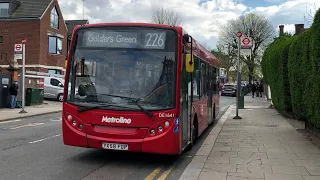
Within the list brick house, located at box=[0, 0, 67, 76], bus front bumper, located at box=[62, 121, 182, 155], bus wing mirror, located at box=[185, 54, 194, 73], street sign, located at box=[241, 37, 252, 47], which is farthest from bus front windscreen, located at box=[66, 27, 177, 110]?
brick house, located at box=[0, 0, 67, 76]

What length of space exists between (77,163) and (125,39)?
2.63 meters

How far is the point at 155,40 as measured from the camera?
302 inches

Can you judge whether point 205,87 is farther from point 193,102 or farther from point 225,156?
point 225,156

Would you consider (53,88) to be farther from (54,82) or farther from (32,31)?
(32,31)

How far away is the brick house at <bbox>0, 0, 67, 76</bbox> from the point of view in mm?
38594

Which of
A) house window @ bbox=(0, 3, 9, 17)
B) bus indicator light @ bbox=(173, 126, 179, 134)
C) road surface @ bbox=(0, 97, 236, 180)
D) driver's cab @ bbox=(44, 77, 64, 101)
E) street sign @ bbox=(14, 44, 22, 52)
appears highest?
house window @ bbox=(0, 3, 9, 17)

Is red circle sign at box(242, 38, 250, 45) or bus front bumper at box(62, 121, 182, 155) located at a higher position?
red circle sign at box(242, 38, 250, 45)

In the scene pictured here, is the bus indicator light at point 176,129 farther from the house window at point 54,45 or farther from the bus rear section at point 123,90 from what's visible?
the house window at point 54,45

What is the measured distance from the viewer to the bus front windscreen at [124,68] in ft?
24.6

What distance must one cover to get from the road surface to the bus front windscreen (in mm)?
1196

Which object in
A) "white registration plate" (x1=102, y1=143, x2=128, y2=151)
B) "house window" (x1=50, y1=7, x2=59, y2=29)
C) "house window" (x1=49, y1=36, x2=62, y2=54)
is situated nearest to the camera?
"white registration plate" (x1=102, y1=143, x2=128, y2=151)

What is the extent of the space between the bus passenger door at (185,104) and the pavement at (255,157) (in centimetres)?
53

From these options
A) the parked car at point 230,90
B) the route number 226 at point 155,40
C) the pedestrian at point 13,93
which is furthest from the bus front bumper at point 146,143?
the parked car at point 230,90

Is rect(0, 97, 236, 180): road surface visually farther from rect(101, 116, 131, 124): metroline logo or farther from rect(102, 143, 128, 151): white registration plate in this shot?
rect(101, 116, 131, 124): metroline logo
